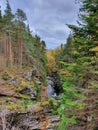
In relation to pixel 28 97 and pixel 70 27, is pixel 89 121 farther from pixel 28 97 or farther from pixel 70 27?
pixel 28 97

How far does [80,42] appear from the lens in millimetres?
12000

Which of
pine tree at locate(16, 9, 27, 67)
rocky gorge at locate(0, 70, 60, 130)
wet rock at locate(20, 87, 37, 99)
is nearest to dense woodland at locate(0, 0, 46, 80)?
pine tree at locate(16, 9, 27, 67)

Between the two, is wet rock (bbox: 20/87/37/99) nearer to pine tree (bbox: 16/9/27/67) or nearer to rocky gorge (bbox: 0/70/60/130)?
rocky gorge (bbox: 0/70/60/130)

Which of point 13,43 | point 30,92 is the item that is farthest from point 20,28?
point 30,92

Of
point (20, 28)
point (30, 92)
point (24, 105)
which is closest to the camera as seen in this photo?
point (24, 105)

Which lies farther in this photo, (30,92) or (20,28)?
(20,28)

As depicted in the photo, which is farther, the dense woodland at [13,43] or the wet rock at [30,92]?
the dense woodland at [13,43]

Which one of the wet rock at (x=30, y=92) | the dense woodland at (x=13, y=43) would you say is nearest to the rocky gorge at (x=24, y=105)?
the wet rock at (x=30, y=92)

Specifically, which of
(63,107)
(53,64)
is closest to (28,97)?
(63,107)

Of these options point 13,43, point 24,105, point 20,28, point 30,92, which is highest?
point 20,28

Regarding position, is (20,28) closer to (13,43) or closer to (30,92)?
(13,43)

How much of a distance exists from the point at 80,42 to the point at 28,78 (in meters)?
23.9

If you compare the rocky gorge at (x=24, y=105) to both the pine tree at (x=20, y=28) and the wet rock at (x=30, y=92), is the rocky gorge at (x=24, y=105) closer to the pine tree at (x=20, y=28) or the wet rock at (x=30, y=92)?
the wet rock at (x=30, y=92)

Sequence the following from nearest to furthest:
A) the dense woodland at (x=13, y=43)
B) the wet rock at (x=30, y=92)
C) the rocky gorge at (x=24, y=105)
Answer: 1. the rocky gorge at (x=24, y=105)
2. the wet rock at (x=30, y=92)
3. the dense woodland at (x=13, y=43)
